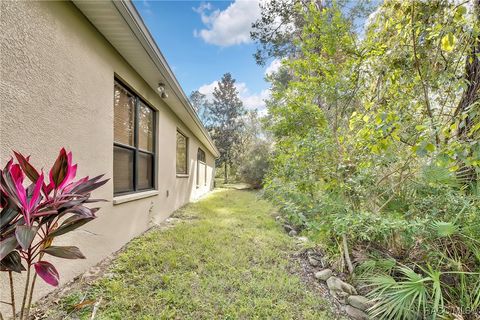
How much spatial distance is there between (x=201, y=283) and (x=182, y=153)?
5.77m

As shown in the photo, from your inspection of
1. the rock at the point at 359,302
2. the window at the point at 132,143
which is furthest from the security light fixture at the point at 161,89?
the rock at the point at 359,302

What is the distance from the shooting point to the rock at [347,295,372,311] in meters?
2.42

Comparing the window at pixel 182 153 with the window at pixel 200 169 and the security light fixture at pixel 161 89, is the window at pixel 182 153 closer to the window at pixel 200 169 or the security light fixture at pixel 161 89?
the window at pixel 200 169

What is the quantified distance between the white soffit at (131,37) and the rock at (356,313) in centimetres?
422

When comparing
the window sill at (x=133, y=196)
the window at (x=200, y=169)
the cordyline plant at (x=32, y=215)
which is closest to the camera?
the cordyline plant at (x=32, y=215)

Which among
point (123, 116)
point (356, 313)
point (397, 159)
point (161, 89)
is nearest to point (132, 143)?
point (123, 116)

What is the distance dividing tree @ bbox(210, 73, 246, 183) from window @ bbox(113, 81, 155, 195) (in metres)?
16.6

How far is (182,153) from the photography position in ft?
25.8

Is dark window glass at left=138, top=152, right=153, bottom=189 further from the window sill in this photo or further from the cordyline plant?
Result: the cordyline plant

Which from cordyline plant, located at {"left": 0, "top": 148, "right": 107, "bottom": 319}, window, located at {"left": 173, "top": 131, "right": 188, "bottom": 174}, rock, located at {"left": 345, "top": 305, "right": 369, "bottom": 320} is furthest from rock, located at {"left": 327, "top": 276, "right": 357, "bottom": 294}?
window, located at {"left": 173, "top": 131, "right": 188, "bottom": 174}

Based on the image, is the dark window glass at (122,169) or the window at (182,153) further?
the window at (182,153)

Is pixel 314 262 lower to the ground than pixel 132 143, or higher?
lower

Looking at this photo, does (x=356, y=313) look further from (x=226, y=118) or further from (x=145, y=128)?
(x=226, y=118)

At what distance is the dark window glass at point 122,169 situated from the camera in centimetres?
353
